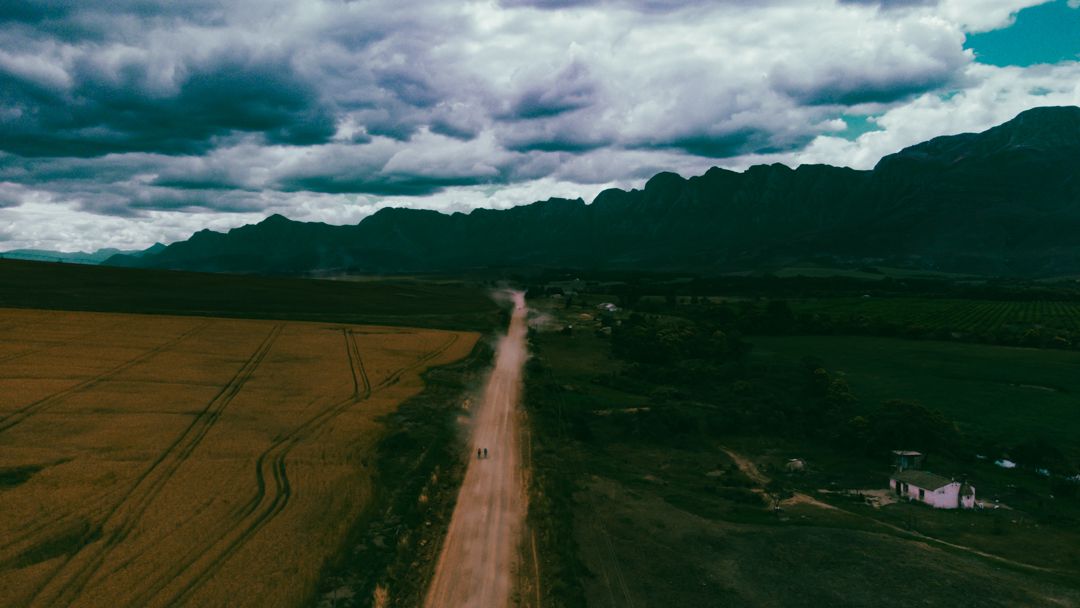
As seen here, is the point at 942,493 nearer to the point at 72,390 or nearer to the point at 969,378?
the point at 969,378

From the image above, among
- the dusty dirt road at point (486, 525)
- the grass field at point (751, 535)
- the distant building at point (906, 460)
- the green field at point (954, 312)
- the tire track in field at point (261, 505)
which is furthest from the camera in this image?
the green field at point (954, 312)

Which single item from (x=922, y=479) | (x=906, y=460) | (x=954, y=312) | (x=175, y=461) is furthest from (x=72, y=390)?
(x=954, y=312)

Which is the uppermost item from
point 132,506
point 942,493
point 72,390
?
point 72,390

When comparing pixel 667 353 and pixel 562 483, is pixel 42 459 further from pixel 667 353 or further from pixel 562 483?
pixel 667 353

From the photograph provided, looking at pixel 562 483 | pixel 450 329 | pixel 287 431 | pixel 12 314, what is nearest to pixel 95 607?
pixel 287 431

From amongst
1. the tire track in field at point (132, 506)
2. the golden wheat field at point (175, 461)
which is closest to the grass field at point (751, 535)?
the golden wheat field at point (175, 461)

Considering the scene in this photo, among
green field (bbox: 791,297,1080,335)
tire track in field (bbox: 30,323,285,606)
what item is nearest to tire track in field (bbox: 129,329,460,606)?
tire track in field (bbox: 30,323,285,606)

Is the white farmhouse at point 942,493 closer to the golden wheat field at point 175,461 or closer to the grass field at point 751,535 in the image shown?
the grass field at point 751,535

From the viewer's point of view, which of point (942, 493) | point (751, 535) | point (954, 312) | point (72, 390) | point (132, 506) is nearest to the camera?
point (132, 506)
